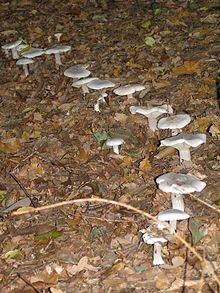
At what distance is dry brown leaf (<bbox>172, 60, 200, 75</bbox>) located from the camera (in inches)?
289

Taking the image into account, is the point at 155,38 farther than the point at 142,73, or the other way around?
the point at 155,38

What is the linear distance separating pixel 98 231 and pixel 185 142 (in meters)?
1.25

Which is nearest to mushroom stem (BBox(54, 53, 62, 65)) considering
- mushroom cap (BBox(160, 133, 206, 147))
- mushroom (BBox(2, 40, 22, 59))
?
mushroom (BBox(2, 40, 22, 59))

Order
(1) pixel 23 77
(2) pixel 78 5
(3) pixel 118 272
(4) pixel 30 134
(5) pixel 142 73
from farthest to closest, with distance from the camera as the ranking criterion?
1. (2) pixel 78 5
2. (1) pixel 23 77
3. (5) pixel 142 73
4. (4) pixel 30 134
5. (3) pixel 118 272

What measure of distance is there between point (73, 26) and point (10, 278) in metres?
6.21

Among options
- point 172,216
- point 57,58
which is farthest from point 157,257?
point 57,58

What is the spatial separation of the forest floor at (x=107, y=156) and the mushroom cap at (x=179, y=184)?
27 cm

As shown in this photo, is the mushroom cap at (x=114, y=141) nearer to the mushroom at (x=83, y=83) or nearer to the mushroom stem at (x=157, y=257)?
the mushroom at (x=83, y=83)

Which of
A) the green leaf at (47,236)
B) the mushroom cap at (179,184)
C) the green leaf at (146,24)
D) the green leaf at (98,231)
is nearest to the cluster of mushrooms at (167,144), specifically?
the mushroom cap at (179,184)

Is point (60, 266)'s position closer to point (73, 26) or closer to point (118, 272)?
point (118, 272)

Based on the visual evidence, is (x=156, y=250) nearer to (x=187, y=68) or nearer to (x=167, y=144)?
(x=167, y=144)

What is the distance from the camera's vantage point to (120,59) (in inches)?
318

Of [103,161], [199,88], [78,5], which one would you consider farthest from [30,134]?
[78,5]

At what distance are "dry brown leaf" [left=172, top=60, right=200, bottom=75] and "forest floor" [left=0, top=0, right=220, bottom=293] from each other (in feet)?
0.07
